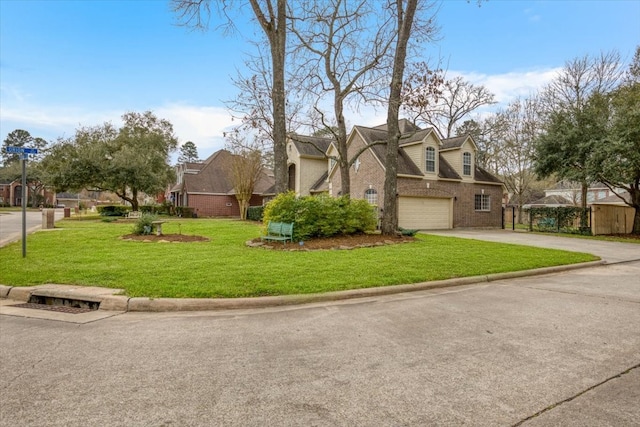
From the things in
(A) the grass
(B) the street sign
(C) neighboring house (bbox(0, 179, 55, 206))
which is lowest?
(A) the grass

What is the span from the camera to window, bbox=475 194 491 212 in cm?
2509

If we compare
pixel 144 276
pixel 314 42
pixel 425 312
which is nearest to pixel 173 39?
pixel 314 42

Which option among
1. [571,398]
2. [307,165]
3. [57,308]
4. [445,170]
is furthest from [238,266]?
[307,165]

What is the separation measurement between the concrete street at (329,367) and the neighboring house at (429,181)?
1660cm

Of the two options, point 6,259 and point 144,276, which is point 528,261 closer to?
point 144,276

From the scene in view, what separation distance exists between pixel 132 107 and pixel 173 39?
34.6m

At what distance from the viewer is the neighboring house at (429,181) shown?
22.0 m

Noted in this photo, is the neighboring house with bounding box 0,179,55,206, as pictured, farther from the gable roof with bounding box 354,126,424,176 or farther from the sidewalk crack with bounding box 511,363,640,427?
the sidewalk crack with bounding box 511,363,640,427

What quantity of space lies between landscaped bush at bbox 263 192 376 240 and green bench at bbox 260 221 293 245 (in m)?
0.27

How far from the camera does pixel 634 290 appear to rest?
714 cm

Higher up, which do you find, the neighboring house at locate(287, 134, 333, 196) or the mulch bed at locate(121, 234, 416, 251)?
the neighboring house at locate(287, 134, 333, 196)

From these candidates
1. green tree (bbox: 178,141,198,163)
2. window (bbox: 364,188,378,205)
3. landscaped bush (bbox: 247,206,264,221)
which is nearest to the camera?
window (bbox: 364,188,378,205)

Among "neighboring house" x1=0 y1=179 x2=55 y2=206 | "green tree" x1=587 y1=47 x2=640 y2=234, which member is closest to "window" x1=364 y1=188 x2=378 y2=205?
"green tree" x1=587 y1=47 x2=640 y2=234

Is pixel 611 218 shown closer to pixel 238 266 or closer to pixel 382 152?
pixel 382 152
